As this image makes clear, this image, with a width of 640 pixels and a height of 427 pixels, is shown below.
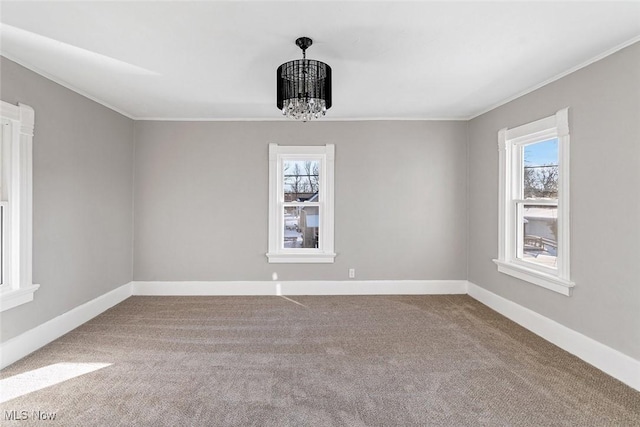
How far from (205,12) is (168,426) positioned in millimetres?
2464

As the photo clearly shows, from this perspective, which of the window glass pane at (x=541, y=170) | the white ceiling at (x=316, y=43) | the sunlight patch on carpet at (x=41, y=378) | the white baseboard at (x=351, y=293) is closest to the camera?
the white ceiling at (x=316, y=43)

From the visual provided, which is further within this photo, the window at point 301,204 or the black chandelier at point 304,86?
the window at point 301,204

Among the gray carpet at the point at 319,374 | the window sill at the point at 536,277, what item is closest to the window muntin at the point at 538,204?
the window sill at the point at 536,277

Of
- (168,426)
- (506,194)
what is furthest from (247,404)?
(506,194)

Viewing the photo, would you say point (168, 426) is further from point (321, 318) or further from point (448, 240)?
point (448, 240)

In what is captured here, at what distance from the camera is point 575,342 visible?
2832 millimetres

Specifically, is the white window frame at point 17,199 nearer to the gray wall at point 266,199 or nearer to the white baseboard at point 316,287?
the gray wall at point 266,199

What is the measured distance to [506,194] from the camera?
3.83 metres

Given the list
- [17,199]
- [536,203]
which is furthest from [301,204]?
[17,199]

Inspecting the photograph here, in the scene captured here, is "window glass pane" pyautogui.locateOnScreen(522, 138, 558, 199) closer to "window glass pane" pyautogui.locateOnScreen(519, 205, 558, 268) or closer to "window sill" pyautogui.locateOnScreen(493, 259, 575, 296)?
"window glass pane" pyautogui.locateOnScreen(519, 205, 558, 268)

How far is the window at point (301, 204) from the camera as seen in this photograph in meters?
4.60

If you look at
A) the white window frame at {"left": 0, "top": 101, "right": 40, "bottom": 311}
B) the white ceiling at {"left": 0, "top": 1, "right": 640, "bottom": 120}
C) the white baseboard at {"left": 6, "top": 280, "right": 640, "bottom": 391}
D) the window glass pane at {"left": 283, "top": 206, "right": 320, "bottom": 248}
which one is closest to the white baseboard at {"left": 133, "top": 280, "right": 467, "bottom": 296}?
the white baseboard at {"left": 6, "top": 280, "right": 640, "bottom": 391}

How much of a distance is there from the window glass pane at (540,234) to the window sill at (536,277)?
0.51 ft

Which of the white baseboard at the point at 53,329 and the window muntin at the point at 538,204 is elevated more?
the window muntin at the point at 538,204
